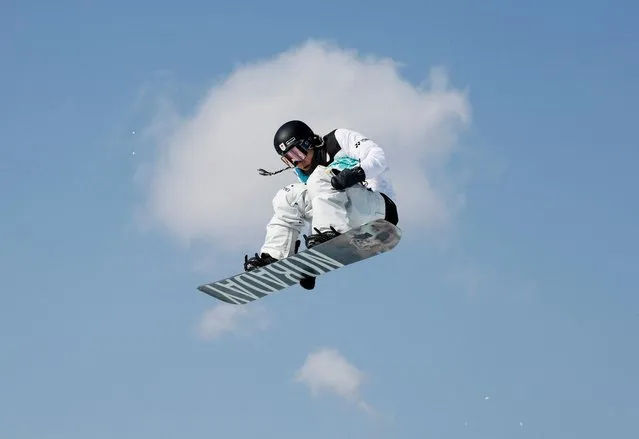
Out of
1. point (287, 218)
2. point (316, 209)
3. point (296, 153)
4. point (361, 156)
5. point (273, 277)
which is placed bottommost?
point (273, 277)

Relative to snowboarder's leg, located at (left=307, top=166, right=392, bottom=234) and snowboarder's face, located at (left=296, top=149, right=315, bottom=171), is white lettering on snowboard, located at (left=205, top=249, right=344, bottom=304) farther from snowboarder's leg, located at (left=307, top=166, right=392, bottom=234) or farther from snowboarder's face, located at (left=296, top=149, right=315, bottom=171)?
snowboarder's face, located at (left=296, top=149, right=315, bottom=171)

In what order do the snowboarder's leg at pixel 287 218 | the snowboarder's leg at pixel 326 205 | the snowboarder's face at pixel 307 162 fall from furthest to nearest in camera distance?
the snowboarder's leg at pixel 287 218
the snowboarder's face at pixel 307 162
the snowboarder's leg at pixel 326 205

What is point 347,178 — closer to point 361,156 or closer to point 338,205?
point 361,156

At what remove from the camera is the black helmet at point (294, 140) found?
56.5 feet

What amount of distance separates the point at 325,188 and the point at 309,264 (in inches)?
55.3

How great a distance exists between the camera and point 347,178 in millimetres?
16844

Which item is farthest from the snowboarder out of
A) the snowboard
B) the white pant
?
the snowboard

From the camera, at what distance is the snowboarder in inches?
670

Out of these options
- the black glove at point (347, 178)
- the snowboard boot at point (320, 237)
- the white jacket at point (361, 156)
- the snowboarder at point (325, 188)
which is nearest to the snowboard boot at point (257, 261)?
the snowboarder at point (325, 188)

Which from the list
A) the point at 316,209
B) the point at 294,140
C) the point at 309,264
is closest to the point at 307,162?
the point at 294,140

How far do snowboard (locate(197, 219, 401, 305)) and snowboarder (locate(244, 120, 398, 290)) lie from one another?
0.19 meters

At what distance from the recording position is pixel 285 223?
58.7ft

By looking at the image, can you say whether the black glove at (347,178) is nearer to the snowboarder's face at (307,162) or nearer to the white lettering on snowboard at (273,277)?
the snowboarder's face at (307,162)

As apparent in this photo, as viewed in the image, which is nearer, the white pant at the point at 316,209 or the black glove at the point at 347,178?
the black glove at the point at 347,178
